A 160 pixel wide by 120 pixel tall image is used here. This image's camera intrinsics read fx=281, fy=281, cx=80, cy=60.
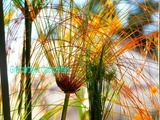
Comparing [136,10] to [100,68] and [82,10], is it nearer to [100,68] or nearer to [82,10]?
[82,10]

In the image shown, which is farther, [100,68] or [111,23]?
[111,23]

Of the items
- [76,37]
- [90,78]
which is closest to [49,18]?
[76,37]

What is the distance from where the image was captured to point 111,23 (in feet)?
2.48

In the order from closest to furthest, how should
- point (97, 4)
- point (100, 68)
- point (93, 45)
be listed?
1. point (100, 68)
2. point (93, 45)
3. point (97, 4)

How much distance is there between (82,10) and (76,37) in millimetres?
79

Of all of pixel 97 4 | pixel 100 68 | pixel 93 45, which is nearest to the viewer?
pixel 100 68

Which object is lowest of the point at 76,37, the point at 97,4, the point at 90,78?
the point at 90,78

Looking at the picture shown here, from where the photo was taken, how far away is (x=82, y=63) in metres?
0.66

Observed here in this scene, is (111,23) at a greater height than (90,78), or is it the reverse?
(111,23)

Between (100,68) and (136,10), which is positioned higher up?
(136,10)

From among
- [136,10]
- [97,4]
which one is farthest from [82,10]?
[136,10]

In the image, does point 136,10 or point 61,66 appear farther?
point 136,10

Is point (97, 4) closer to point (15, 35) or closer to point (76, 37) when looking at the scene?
point (76, 37)

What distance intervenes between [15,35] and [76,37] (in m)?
0.17
